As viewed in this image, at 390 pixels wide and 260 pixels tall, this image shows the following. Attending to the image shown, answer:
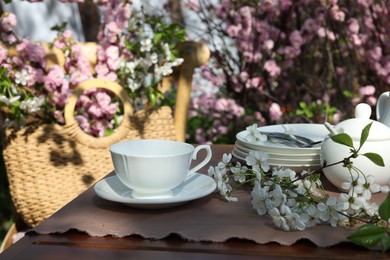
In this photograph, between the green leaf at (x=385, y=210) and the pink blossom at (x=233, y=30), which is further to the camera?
the pink blossom at (x=233, y=30)

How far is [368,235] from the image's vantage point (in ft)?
3.01

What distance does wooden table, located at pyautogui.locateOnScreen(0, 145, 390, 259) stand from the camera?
937 millimetres

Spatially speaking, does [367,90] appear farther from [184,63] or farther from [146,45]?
[146,45]

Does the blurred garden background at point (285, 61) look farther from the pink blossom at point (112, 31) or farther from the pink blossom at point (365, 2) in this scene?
the pink blossom at point (112, 31)

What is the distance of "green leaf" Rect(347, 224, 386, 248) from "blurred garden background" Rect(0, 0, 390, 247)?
2.30 meters

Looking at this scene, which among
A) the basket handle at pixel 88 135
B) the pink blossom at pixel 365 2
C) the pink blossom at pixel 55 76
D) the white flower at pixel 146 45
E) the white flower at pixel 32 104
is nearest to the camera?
the basket handle at pixel 88 135

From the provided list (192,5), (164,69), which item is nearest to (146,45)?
(164,69)

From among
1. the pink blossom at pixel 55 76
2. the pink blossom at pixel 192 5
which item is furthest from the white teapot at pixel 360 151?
the pink blossom at pixel 192 5

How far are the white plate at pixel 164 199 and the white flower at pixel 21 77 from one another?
1.26 meters

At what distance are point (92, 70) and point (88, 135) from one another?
374 mm

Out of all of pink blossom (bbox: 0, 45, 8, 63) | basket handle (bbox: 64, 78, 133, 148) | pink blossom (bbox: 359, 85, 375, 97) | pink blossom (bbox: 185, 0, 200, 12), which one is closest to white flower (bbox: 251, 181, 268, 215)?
basket handle (bbox: 64, 78, 133, 148)

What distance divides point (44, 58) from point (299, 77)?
1.83 metres

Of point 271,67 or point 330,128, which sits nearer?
point 330,128

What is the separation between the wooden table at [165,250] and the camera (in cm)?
94
